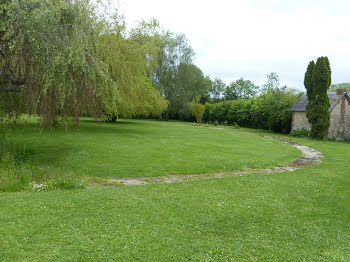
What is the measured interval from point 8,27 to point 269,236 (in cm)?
847

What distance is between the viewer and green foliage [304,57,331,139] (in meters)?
24.5

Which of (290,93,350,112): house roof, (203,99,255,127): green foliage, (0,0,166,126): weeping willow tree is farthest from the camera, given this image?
(203,99,255,127): green foliage

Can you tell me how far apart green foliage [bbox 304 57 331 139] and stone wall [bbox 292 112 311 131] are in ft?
8.00

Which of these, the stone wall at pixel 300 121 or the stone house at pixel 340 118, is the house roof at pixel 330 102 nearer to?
the stone house at pixel 340 118

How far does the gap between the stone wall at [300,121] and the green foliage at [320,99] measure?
244 centimetres

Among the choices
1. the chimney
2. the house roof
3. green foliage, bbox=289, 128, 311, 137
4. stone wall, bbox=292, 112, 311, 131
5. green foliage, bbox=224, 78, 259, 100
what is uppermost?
green foliage, bbox=224, 78, 259, 100

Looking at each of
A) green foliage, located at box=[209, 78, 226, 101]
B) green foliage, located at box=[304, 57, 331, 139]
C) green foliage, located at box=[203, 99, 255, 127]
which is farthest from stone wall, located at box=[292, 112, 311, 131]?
green foliage, located at box=[209, 78, 226, 101]

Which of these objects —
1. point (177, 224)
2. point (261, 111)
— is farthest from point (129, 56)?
point (261, 111)

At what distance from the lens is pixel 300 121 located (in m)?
28.3

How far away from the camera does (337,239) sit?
483cm

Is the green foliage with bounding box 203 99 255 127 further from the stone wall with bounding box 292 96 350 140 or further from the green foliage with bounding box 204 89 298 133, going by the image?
the stone wall with bounding box 292 96 350 140

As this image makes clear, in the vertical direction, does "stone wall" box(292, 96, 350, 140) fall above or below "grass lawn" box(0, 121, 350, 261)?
above

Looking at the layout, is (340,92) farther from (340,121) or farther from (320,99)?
(320,99)

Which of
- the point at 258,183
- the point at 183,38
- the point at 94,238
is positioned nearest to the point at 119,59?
the point at 258,183
